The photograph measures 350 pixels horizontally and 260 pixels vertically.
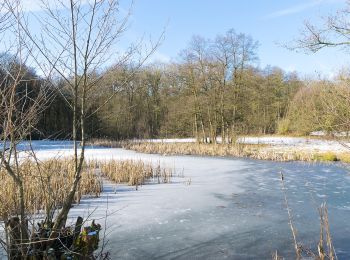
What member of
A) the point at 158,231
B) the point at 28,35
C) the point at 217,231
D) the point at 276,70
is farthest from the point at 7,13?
the point at 276,70

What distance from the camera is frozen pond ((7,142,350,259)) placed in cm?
404

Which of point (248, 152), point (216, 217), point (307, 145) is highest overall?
point (307, 145)

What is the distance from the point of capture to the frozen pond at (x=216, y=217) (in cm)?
404

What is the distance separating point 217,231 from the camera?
470 cm

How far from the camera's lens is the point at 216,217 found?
213 inches

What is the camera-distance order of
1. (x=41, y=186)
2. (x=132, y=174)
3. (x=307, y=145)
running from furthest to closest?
(x=307, y=145)
(x=132, y=174)
(x=41, y=186)

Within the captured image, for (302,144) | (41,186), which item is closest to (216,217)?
(41,186)

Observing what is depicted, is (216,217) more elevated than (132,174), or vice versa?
(132,174)

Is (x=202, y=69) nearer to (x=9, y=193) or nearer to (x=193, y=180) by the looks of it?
→ (x=193, y=180)

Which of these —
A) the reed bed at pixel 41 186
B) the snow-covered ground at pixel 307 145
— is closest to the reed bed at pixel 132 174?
the reed bed at pixel 41 186

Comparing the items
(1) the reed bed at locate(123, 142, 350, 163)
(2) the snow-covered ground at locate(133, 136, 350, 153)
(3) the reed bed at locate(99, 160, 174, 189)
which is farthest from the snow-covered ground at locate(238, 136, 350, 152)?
(3) the reed bed at locate(99, 160, 174, 189)

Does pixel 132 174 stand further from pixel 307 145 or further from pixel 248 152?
pixel 307 145

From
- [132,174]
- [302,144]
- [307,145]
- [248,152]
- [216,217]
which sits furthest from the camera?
[302,144]

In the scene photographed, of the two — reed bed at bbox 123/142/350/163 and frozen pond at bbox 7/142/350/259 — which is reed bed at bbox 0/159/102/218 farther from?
reed bed at bbox 123/142/350/163
